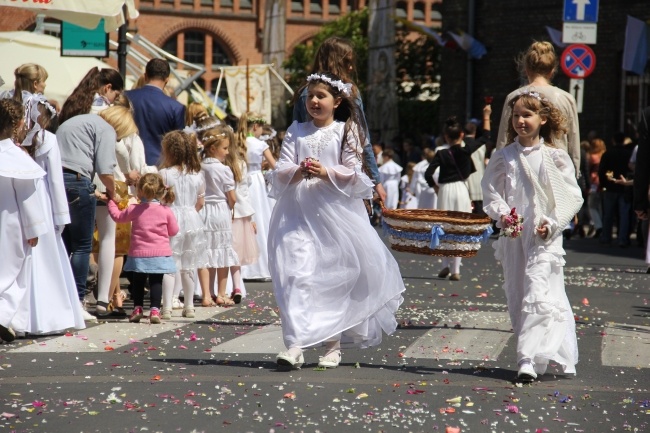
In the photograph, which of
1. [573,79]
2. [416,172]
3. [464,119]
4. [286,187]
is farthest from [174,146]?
[464,119]

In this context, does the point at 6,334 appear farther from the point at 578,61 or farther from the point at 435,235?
the point at 578,61

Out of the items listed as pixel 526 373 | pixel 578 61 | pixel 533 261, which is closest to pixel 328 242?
pixel 533 261

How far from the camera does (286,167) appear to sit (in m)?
7.89

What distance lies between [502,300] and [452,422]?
647 cm

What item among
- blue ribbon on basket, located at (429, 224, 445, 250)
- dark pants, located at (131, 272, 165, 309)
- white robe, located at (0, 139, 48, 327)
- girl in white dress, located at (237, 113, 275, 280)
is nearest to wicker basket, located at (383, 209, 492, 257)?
blue ribbon on basket, located at (429, 224, 445, 250)

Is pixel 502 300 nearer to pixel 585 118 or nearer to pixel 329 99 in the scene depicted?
pixel 329 99

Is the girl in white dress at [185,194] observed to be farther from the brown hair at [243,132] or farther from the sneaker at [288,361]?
the sneaker at [288,361]

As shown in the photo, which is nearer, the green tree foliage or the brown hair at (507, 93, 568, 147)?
the brown hair at (507, 93, 568, 147)

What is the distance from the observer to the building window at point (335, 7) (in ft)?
256

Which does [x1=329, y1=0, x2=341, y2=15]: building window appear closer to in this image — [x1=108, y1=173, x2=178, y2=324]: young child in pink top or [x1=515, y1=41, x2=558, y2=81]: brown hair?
[x1=108, y1=173, x2=178, y2=324]: young child in pink top

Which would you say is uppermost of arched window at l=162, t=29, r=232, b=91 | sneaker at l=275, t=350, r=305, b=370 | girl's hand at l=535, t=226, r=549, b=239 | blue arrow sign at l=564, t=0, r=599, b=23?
arched window at l=162, t=29, r=232, b=91

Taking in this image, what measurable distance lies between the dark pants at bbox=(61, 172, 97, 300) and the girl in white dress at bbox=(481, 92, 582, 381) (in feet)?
11.9

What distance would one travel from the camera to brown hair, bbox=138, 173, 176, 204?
10.3 m

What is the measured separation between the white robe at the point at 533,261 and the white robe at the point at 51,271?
324 centimetres
